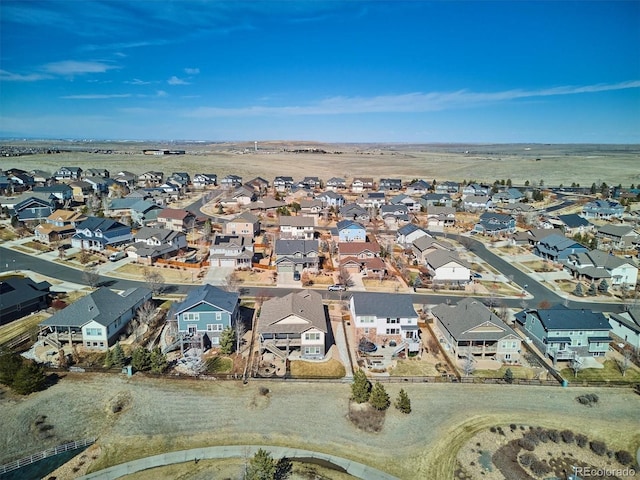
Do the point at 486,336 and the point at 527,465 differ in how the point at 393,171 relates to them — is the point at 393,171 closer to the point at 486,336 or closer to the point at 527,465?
the point at 486,336

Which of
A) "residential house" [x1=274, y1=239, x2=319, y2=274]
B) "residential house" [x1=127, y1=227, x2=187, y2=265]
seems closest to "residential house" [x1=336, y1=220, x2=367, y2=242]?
"residential house" [x1=274, y1=239, x2=319, y2=274]

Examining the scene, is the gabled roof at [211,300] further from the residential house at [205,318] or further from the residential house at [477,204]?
the residential house at [477,204]

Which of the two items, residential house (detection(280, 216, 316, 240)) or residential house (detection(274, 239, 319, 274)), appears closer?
residential house (detection(274, 239, 319, 274))

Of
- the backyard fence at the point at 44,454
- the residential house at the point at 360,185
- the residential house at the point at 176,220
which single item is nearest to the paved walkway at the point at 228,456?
the backyard fence at the point at 44,454

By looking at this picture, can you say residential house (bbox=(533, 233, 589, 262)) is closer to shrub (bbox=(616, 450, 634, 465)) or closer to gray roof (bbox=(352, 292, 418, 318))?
gray roof (bbox=(352, 292, 418, 318))

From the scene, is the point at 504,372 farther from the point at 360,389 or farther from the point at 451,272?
the point at 451,272
